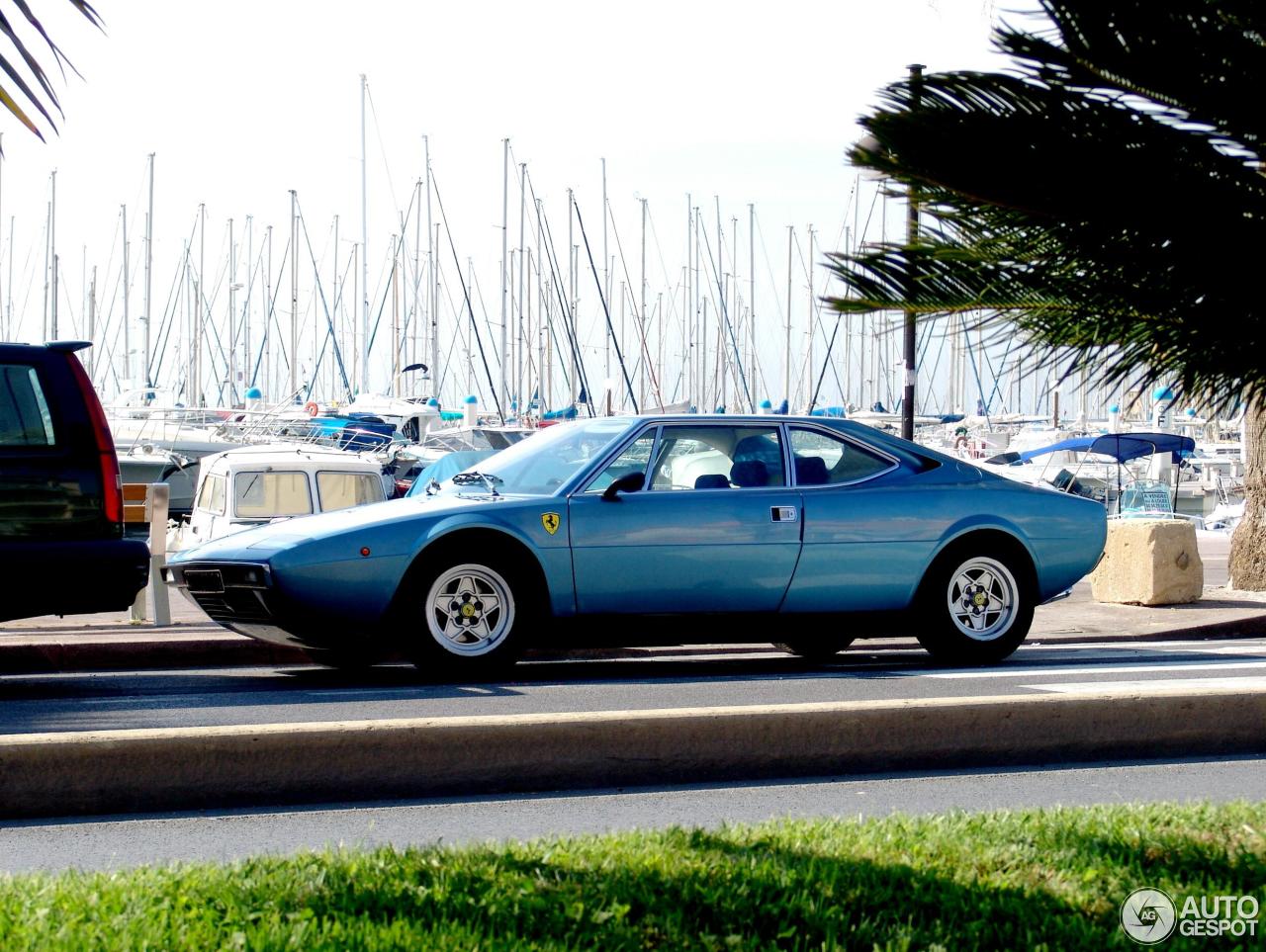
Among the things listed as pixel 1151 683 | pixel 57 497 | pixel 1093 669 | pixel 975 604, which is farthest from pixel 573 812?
pixel 1093 669

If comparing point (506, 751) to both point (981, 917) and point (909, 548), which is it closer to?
point (981, 917)

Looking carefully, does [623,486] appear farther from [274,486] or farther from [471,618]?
[274,486]

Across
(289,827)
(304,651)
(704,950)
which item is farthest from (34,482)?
(704,950)

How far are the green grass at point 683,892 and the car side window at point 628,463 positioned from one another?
433cm

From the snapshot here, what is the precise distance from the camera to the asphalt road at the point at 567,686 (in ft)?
25.2

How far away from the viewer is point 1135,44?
4.36 meters

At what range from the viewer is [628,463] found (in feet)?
30.9

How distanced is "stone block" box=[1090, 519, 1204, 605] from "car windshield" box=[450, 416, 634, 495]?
607 cm

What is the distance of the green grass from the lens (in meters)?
3.88

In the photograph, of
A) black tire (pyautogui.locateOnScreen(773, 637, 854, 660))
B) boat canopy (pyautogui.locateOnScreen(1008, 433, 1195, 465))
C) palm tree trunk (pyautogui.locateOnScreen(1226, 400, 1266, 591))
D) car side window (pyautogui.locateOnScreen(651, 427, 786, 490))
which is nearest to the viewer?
car side window (pyautogui.locateOnScreen(651, 427, 786, 490))

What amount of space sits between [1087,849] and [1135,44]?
236cm

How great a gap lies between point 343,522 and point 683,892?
197 inches

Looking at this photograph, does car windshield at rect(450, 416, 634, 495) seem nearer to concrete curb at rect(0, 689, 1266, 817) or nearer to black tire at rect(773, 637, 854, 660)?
black tire at rect(773, 637, 854, 660)

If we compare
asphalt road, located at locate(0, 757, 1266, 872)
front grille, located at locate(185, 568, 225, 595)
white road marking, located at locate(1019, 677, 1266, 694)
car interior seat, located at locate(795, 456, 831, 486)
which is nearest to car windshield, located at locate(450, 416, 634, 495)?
car interior seat, located at locate(795, 456, 831, 486)
